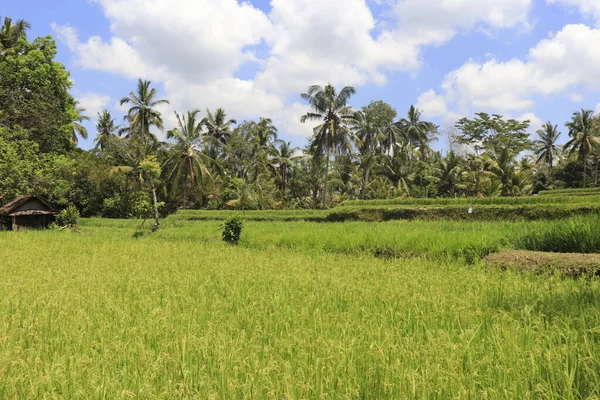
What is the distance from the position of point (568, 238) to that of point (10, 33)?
3163 cm

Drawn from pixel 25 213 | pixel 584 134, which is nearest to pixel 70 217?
pixel 25 213

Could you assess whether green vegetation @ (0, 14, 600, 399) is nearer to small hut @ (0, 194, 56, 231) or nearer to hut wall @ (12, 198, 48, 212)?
small hut @ (0, 194, 56, 231)

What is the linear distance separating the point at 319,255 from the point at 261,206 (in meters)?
19.2

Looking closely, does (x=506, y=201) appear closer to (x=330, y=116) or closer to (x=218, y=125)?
(x=330, y=116)

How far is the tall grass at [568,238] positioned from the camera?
6871mm

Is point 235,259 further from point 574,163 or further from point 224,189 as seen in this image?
point 574,163

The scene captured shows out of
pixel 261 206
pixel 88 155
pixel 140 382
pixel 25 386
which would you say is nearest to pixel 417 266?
pixel 140 382

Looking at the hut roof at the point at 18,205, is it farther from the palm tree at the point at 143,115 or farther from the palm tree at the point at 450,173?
the palm tree at the point at 450,173

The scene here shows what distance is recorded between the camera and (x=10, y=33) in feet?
79.0

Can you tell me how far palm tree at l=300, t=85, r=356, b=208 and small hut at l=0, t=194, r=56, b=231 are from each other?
17.9 metres

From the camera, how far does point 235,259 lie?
8.25 m

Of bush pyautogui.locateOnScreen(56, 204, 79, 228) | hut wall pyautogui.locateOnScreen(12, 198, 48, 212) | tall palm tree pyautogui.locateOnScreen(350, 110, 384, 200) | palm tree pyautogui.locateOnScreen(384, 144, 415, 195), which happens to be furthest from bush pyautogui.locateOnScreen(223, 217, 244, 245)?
palm tree pyautogui.locateOnScreen(384, 144, 415, 195)

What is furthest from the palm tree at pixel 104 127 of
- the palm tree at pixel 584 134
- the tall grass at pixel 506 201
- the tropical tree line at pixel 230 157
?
the palm tree at pixel 584 134

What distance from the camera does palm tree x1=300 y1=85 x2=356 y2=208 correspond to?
85.7 feet
